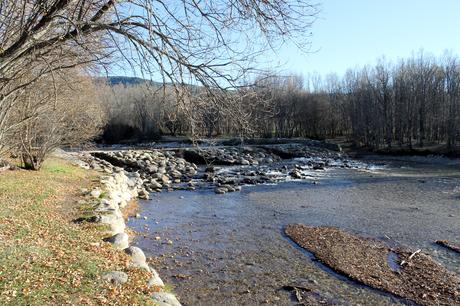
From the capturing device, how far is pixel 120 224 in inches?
426

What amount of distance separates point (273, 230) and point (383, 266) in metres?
4.03

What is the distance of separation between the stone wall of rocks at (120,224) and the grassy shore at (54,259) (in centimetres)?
18

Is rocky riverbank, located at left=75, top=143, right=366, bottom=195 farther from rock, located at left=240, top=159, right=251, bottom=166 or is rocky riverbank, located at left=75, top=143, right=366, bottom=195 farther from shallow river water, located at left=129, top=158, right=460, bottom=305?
shallow river water, located at left=129, top=158, right=460, bottom=305

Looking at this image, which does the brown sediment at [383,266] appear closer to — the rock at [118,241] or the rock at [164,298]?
the rock at [164,298]

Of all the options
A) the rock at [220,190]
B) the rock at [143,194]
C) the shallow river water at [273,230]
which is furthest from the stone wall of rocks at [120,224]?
the rock at [220,190]

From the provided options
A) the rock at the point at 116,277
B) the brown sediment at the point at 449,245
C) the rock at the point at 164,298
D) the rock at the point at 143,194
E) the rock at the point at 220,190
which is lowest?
the brown sediment at the point at 449,245

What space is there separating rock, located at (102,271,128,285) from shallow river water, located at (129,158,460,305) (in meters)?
1.45

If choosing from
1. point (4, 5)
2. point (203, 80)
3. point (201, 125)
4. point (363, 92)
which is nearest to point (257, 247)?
point (201, 125)

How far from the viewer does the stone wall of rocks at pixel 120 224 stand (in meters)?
6.21

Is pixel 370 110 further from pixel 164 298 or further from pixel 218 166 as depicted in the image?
pixel 164 298

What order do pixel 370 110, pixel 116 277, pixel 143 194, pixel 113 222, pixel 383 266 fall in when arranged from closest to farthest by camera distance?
1. pixel 116 277
2. pixel 383 266
3. pixel 113 222
4. pixel 143 194
5. pixel 370 110

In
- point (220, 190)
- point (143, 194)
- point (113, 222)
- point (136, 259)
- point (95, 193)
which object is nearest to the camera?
point (136, 259)

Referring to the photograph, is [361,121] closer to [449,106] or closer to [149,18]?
[449,106]

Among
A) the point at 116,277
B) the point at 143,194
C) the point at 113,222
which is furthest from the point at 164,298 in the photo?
the point at 143,194
